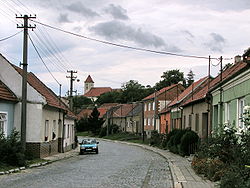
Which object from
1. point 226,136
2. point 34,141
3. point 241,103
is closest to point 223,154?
point 226,136

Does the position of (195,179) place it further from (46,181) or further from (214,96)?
(214,96)

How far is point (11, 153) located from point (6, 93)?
593 cm

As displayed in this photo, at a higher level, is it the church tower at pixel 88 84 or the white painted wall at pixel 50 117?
the church tower at pixel 88 84

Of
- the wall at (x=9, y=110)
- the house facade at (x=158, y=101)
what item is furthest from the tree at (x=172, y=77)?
the wall at (x=9, y=110)

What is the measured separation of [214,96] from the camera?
2392 cm

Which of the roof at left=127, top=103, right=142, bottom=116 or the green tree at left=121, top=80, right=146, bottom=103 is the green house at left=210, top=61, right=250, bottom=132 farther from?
the green tree at left=121, top=80, right=146, bottom=103

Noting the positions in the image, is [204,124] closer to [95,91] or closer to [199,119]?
[199,119]

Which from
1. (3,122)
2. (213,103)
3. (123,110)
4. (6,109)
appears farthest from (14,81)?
(123,110)

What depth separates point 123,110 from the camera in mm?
94938

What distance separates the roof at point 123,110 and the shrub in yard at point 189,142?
2412 inches

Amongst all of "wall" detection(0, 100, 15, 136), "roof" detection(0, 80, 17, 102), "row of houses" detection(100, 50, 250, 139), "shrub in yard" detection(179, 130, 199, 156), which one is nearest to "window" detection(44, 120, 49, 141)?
"wall" detection(0, 100, 15, 136)

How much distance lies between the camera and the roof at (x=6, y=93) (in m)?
23.9

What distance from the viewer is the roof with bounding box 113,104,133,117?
303ft

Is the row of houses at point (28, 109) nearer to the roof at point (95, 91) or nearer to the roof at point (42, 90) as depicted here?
the roof at point (42, 90)
